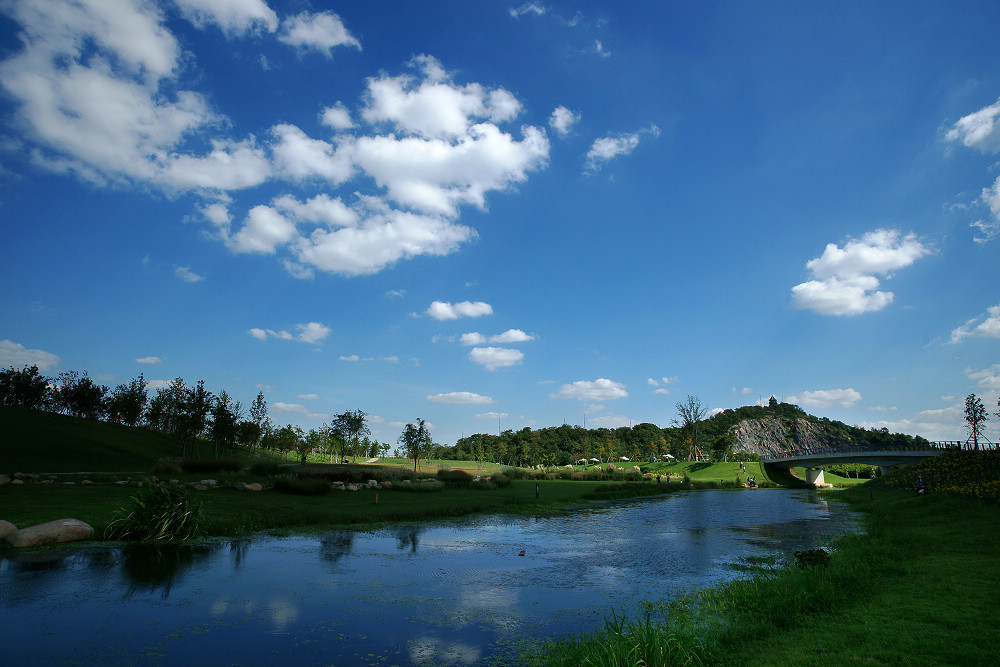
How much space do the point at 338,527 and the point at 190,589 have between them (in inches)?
484

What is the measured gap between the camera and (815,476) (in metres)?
92.2

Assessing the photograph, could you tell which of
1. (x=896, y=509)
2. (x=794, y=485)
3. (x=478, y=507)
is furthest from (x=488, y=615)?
(x=794, y=485)

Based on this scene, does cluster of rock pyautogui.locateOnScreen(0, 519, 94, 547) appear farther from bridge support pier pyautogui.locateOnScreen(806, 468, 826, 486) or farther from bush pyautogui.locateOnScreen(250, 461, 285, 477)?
bridge support pier pyautogui.locateOnScreen(806, 468, 826, 486)

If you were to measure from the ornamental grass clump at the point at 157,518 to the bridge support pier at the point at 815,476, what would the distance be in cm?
10023

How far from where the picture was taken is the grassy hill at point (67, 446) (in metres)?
48.9

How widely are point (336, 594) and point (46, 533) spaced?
39.4 feet

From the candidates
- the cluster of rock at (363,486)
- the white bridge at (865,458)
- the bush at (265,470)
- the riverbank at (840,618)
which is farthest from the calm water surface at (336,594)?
the white bridge at (865,458)

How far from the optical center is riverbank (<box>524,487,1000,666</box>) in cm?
893

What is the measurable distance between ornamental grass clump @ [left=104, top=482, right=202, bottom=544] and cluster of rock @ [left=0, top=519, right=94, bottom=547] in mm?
851

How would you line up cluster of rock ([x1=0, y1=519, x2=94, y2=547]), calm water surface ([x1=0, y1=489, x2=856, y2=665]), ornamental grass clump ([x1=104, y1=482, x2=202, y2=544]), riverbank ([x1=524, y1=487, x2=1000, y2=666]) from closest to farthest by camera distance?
riverbank ([x1=524, y1=487, x2=1000, y2=666]), calm water surface ([x1=0, y1=489, x2=856, y2=665]), cluster of rock ([x1=0, y1=519, x2=94, y2=547]), ornamental grass clump ([x1=104, y1=482, x2=202, y2=544])

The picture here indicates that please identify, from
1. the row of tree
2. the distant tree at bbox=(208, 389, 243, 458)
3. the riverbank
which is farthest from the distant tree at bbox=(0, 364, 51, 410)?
the riverbank

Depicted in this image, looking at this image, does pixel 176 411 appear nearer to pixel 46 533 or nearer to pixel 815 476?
pixel 46 533

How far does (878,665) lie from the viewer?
8.45 metres

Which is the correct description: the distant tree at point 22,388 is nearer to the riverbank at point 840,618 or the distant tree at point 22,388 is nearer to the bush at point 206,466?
the bush at point 206,466
